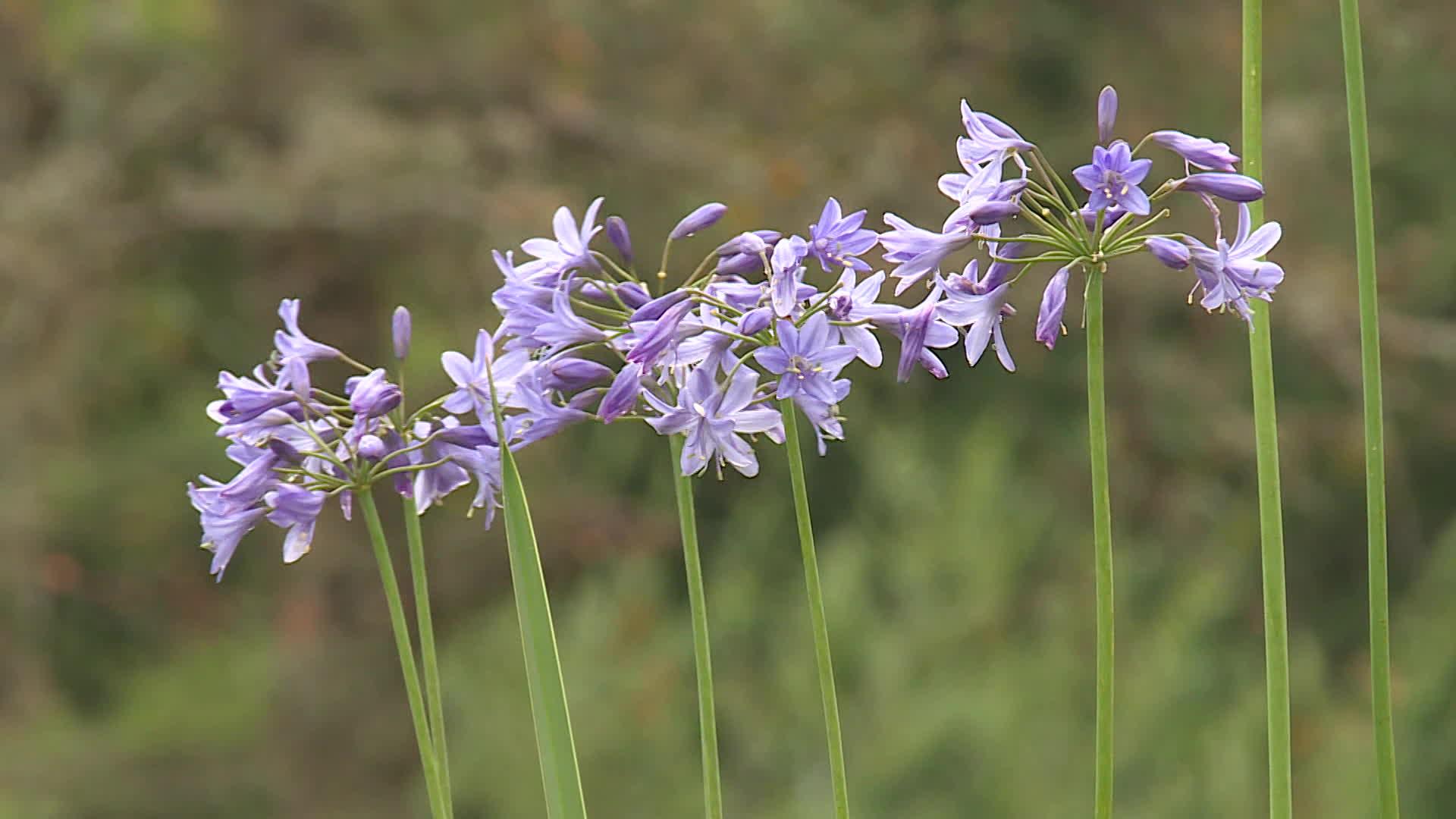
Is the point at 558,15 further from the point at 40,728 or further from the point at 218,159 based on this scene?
the point at 40,728

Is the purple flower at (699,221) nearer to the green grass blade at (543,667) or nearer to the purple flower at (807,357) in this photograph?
the purple flower at (807,357)

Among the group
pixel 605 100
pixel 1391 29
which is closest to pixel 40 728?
pixel 605 100

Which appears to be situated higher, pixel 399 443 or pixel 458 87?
pixel 458 87

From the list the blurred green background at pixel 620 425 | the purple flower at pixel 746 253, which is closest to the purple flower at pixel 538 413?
the purple flower at pixel 746 253

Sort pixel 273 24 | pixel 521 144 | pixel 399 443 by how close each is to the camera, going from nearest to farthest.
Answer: pixel 399 443, pixel 521 144, pixel 273 24

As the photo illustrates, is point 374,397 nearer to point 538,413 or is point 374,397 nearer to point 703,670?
point 538,413

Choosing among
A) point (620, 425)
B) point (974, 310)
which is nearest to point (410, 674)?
point (974, 310)

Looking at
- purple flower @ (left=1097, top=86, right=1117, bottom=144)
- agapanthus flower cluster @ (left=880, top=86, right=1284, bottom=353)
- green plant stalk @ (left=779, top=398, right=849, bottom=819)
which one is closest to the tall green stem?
green plant stalk @ (left=779, top=398, right=849, bottom=819)
